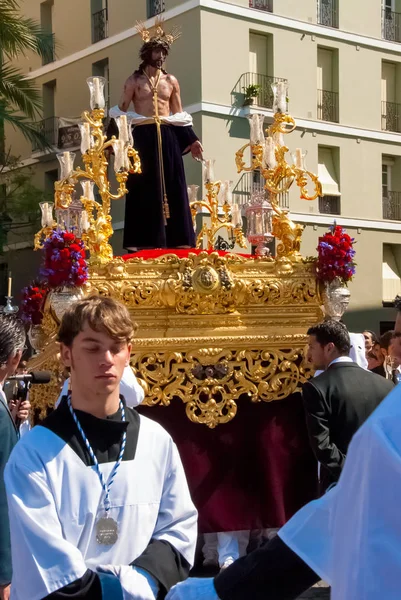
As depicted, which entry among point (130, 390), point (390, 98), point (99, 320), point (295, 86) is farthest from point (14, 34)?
point (99, 320)

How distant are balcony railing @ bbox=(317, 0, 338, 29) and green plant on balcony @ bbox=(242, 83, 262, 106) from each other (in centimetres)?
312

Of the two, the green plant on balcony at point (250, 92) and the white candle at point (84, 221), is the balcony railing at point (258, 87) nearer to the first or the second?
the green plant on balcony at point (250, 92)

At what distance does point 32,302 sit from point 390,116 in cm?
1973

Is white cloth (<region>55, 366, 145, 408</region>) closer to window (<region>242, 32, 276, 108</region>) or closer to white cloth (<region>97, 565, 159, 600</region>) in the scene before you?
white cloth (<region>97, 565, 159, 600</region>)

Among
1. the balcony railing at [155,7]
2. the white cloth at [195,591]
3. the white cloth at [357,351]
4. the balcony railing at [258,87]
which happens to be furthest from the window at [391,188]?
→ the white cloth at [195,591]

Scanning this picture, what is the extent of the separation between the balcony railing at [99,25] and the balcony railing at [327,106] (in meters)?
5.41

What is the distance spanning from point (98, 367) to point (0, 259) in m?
23.6

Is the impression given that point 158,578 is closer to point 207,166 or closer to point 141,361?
point 141,361

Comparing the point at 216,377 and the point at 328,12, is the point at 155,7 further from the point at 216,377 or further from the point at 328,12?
the point at 216,377

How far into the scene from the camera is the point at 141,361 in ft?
22.7

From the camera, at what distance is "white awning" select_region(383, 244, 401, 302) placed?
25.3 metres

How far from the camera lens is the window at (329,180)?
2447cm

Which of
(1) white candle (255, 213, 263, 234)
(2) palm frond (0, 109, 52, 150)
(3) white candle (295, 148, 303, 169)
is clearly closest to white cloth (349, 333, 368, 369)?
(1) white candle (255, 213, 263, 234)

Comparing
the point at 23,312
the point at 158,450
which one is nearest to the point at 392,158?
the point at 23,312
